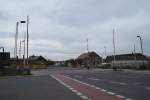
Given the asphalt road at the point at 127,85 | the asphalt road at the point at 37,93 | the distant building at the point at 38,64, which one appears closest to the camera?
the asphalt road at the point at 37,93

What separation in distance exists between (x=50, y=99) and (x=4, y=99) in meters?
2.12

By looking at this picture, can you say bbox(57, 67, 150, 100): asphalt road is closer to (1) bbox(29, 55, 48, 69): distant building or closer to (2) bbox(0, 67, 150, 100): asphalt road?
(2) bbox(0, 67, 150, 100): asphalt road

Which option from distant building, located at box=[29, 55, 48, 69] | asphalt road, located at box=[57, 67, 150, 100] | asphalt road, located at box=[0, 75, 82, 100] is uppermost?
distant building, located at box=[29, 55, 48, 69]

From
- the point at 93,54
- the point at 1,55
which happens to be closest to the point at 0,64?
the point at 1,55

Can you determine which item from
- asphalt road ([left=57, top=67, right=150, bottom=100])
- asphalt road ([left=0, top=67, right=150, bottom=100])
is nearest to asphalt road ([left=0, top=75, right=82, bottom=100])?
asphalt road ([left=0, top=67, right=150, bottom=100])

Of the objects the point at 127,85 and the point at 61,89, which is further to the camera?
the point at 127,85


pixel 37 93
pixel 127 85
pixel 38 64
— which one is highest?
pixel 38 64

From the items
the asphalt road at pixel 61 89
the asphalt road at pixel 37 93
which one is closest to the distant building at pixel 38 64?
the asphalt road at pixel 61 89

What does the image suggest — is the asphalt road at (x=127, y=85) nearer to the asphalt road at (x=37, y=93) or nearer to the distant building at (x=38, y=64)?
the asphalt road at (x=37, y=93)

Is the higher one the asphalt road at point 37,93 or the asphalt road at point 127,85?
the asphalt road at point 127,85

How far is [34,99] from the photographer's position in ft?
44.1

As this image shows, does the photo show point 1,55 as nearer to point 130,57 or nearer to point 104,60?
point 130,57

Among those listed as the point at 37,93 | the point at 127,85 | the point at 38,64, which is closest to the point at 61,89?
the point at 37,93

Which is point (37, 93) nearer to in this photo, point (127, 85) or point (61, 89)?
point (61, 89)
